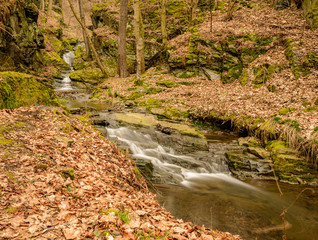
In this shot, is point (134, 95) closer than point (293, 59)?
No

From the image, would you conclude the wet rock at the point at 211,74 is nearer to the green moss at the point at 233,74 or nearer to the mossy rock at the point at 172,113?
the green moss at the point at 233,74

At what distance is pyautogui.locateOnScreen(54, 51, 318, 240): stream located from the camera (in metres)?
4.51

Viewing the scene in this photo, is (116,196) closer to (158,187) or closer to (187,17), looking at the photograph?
(158,187)

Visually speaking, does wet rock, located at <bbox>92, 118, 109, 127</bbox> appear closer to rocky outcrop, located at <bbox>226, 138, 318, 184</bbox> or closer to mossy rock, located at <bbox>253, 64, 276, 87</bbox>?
rocky outcrop, located at <bbox>226, 138, 318, 184</bbox>

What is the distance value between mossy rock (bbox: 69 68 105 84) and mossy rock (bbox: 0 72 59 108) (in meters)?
12.6

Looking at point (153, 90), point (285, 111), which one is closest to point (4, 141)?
point (285, 111)

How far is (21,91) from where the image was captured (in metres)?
6.20

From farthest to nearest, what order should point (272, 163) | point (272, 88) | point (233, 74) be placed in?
point (233, 74), point (272, 88), point (272, 163)

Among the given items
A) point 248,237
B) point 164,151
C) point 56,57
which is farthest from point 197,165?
point 56,57

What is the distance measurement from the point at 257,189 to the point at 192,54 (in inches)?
431

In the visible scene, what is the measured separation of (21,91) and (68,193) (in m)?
4.79

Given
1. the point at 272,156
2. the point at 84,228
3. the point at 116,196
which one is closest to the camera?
the point at 84,228

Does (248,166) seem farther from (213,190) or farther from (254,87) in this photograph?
(254,87)

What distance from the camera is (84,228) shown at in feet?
7.79
